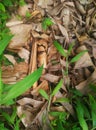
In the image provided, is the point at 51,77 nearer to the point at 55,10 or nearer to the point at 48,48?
the point at 48,48

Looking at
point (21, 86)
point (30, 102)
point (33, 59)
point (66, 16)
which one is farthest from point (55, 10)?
point (21, 86)

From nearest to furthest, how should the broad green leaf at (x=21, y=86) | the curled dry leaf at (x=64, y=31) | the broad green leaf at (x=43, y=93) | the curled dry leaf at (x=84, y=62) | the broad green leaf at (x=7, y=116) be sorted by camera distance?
1. the broad green leaf at (x=21, y=86)
2. the broad green leaf at (x=7, y=116)
3. the broad green leaf at (x=43, y=93)
4. the curled dry leaf at (x=84, y=62)
5. the curled dry leaf at (x=64, y=31)

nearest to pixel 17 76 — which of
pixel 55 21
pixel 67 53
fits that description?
pixel 67 53

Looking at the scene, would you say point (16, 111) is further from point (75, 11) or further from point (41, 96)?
point (75, 11)

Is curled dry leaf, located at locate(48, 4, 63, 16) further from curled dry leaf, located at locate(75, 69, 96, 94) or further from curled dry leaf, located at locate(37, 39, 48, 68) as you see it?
curled dry leaf, located at locate(75, 69, 96, 94)

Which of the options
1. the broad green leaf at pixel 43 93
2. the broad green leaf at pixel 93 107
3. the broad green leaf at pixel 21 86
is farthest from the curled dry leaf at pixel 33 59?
the broad green leaf at pixel 21 86

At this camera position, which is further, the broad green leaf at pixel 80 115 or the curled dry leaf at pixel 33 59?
the curled dry leaf at pixel 33 59

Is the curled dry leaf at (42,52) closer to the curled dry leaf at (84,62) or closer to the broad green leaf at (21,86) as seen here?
the curled dry leaf at (84,62)

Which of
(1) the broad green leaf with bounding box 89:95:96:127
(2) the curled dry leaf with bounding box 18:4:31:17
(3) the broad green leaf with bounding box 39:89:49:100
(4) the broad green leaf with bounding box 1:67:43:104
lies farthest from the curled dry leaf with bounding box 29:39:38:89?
(4) the broad green leaf with bounding box 1:67:43:104

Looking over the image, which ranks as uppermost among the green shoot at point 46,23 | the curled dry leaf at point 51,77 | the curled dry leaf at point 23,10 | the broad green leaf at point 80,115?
the curled dry leaf at point 23,10
